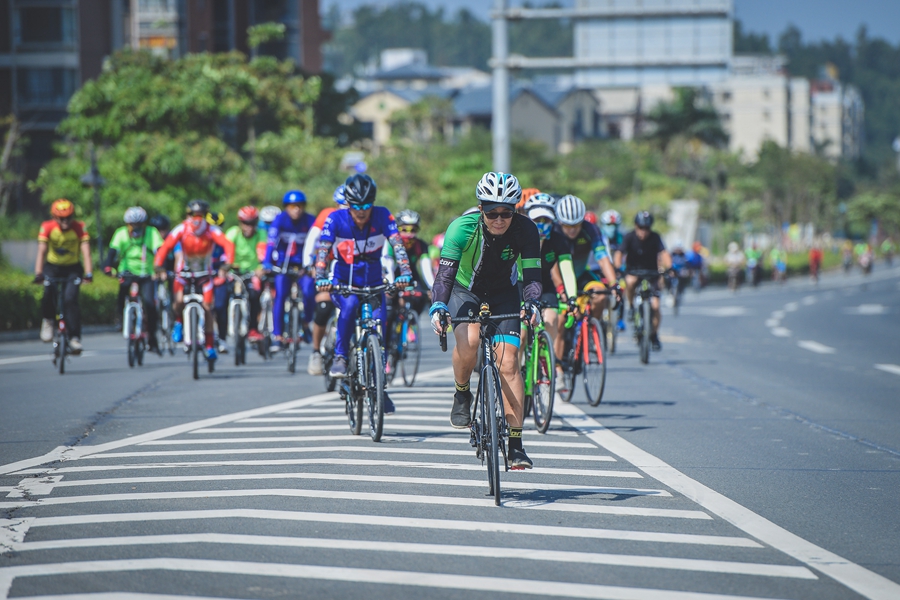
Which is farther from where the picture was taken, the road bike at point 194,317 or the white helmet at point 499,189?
the road bike at point 194,317

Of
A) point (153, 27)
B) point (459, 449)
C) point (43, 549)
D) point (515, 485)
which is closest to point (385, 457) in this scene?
point (459, 449)

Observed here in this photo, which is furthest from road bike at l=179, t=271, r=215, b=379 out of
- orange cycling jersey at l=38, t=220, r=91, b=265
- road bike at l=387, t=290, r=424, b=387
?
road bike at l=387, t=290, r=424, b=387

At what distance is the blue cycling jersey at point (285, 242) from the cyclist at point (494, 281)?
7.12 meters

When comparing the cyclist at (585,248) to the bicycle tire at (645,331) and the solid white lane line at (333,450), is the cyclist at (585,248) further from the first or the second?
the solid white lane line at (333,450)

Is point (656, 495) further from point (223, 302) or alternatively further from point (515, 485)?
point (223, 302)

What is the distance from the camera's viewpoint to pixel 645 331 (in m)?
16.1

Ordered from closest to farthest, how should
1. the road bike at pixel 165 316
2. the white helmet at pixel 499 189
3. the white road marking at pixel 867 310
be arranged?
1. the white helmet at pixel 499 189
2. the road bike at pixel 165 316
3. the white road marking at pixel 867 310

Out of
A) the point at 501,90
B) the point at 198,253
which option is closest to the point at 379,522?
the point at 198,253

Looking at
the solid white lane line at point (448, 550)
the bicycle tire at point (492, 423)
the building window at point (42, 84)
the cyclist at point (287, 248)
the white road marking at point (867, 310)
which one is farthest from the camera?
the building window at point (42, 84)

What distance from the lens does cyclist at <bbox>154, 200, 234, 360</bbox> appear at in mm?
14141

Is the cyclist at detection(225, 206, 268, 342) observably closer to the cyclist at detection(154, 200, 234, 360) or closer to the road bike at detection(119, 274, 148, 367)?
the road bike at detection(119, 274, 148, 367)

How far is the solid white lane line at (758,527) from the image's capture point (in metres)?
5.30

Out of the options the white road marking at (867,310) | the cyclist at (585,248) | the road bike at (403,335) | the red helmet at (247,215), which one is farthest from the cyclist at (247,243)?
the white road marking at (867,310)

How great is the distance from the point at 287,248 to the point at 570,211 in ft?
12.6
